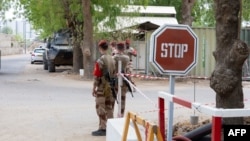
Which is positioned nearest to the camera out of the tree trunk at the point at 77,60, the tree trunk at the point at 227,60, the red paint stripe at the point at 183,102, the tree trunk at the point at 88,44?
the red paint stripe at the point at 183,102

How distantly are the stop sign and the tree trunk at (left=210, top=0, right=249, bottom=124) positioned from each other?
1080 millimetres

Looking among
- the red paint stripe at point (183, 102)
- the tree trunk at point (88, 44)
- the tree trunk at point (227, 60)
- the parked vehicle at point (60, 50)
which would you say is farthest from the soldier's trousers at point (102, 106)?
the parked vehicle at point (60, 50)

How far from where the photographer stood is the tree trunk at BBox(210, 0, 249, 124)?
7.01m

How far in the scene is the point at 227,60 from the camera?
23.0 feet

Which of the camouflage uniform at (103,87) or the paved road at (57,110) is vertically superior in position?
the camouflage uniform at (103,87)

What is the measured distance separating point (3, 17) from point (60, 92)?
54.7ft

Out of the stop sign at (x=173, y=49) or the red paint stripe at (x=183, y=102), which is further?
the stop sign at (x=173, y=49)

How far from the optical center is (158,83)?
2262cm

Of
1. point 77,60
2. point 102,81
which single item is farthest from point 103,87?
point 77,60

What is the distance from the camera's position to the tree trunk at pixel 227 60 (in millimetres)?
7008

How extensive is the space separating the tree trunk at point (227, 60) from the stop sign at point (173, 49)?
3.54 ft

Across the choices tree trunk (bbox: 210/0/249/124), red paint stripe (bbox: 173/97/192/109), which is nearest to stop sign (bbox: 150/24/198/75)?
tree trunk (bbox: 210/0/249/124)

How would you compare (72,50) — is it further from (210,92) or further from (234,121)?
(234,121)

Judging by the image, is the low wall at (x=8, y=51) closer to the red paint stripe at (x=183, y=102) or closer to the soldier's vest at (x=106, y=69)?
the soldier's vest at (x=106, y=69)
